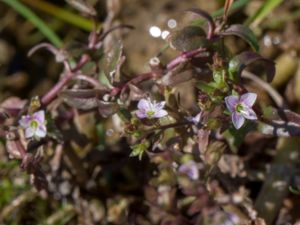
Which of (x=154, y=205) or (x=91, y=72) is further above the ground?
(x=91, y=72)

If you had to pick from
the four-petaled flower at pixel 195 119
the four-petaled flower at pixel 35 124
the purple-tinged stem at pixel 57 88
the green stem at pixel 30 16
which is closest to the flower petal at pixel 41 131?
the four-petaled flower at pixel 35 124

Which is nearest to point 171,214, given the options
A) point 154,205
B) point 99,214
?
point 154,205

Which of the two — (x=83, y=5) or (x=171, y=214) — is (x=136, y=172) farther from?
(x=83, y=5)

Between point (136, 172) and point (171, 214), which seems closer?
point (171, 214)

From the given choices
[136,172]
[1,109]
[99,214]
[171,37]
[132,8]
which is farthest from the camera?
[132,8]

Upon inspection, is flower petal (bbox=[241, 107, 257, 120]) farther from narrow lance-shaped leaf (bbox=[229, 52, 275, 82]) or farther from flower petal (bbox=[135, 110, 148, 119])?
flower petal (bbox=[135, 110, 148, 119])

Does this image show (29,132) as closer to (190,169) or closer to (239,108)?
(190,169)

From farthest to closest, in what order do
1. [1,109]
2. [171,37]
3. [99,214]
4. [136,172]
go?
[136,172], [99,214], [1,109], [171,37]
